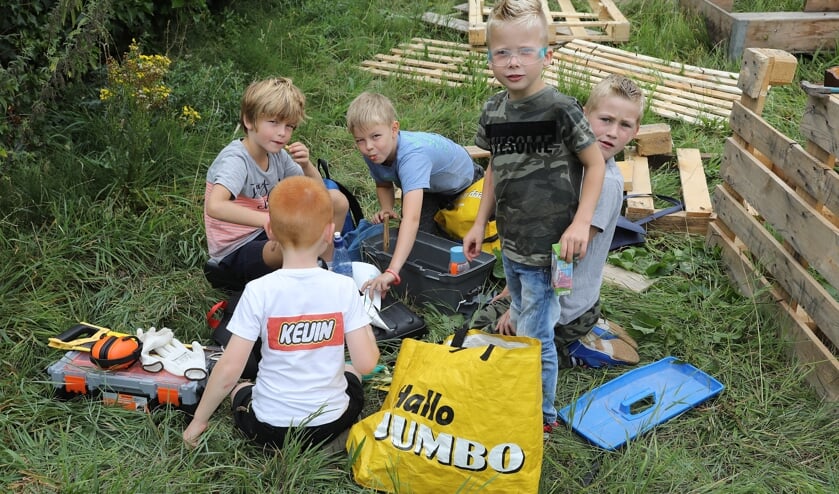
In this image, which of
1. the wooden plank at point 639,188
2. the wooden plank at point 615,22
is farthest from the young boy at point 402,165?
the wooden plank at point 615,22

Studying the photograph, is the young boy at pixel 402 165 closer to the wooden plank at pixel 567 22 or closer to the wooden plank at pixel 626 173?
the wooden plank at pixel 626 173

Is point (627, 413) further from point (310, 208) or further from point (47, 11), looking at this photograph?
point (47, 11)

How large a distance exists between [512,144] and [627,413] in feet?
4.30

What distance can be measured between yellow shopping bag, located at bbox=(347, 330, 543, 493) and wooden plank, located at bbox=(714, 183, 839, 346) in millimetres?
1534

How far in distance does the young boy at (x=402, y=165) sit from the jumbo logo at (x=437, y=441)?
3.06 feet

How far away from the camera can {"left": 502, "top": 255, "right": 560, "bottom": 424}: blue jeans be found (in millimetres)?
3092

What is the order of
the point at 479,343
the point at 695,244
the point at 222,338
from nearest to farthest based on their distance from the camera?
1. the point at 479,343
2. the point at 222,338
3. the point at 695,244

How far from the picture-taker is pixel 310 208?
2682mm

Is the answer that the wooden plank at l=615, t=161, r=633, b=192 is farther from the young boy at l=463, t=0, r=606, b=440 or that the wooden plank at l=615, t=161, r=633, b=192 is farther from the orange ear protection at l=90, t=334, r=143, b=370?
the orange ear protection at l=90, t=334, r=143, b=370

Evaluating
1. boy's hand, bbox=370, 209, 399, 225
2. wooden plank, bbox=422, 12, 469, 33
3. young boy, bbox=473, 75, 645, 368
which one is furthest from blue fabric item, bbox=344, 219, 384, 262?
wooden plank, bbox=422, 12, 469, 33

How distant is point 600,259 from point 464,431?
3.61 feet

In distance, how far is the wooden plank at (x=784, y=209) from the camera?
342cm

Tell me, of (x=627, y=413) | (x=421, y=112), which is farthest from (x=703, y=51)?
(x=627, y=413)

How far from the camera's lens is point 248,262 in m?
3.95
